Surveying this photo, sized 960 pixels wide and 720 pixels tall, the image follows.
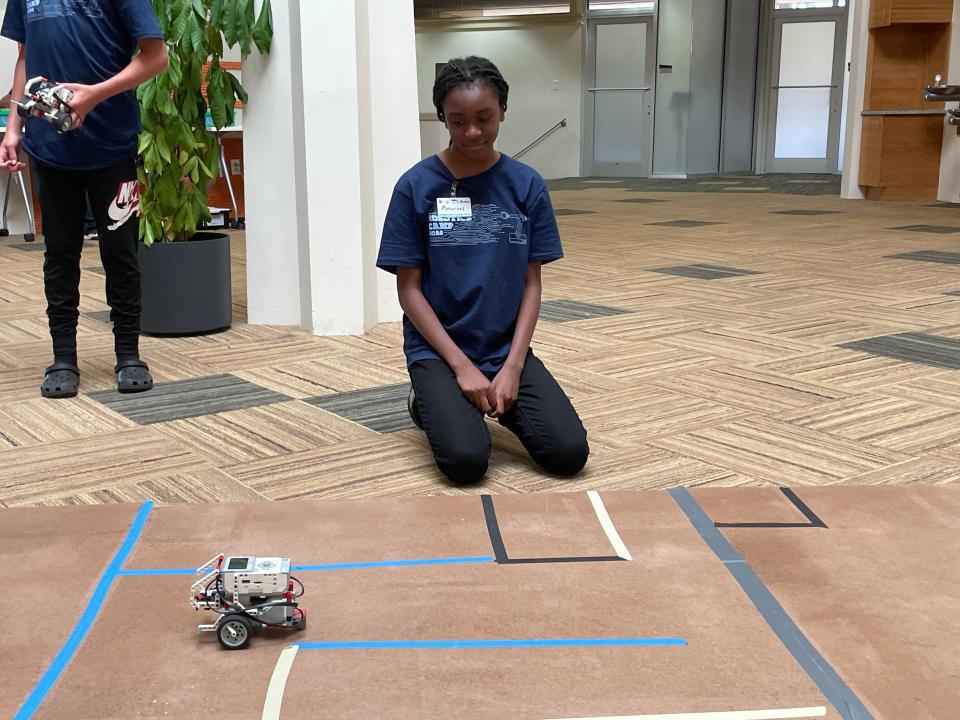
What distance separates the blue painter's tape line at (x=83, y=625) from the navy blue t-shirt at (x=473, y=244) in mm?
655

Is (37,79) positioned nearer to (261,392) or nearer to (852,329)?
(261,392)

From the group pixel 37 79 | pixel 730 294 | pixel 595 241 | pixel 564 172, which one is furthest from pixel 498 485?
pixel 564 172

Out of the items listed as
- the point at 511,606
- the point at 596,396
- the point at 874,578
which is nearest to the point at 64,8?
the point at 596,396

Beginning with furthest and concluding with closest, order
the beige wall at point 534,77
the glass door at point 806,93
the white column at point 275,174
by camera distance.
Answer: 1. the beige wall at point 534,77
2. the glass door at point 806,93
3. the white column at point 275,174

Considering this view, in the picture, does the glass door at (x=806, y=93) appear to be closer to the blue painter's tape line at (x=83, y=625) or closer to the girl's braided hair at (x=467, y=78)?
the girl's braided hair at (x=467, y=78)

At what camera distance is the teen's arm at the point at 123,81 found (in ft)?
7.05

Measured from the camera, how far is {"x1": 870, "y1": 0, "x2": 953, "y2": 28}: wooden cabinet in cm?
765

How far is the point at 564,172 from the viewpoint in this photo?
42.3 feet

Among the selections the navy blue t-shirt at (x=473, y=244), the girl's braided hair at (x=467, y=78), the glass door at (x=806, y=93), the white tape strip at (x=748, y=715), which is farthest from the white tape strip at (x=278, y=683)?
the glass door at (x=806, y=93)

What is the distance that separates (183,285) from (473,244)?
4.56 feet

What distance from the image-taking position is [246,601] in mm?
1225

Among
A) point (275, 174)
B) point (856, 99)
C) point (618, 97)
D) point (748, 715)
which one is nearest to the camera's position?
point (748, 715)

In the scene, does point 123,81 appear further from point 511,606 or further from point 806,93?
point 806,93

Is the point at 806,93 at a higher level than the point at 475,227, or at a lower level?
higher
